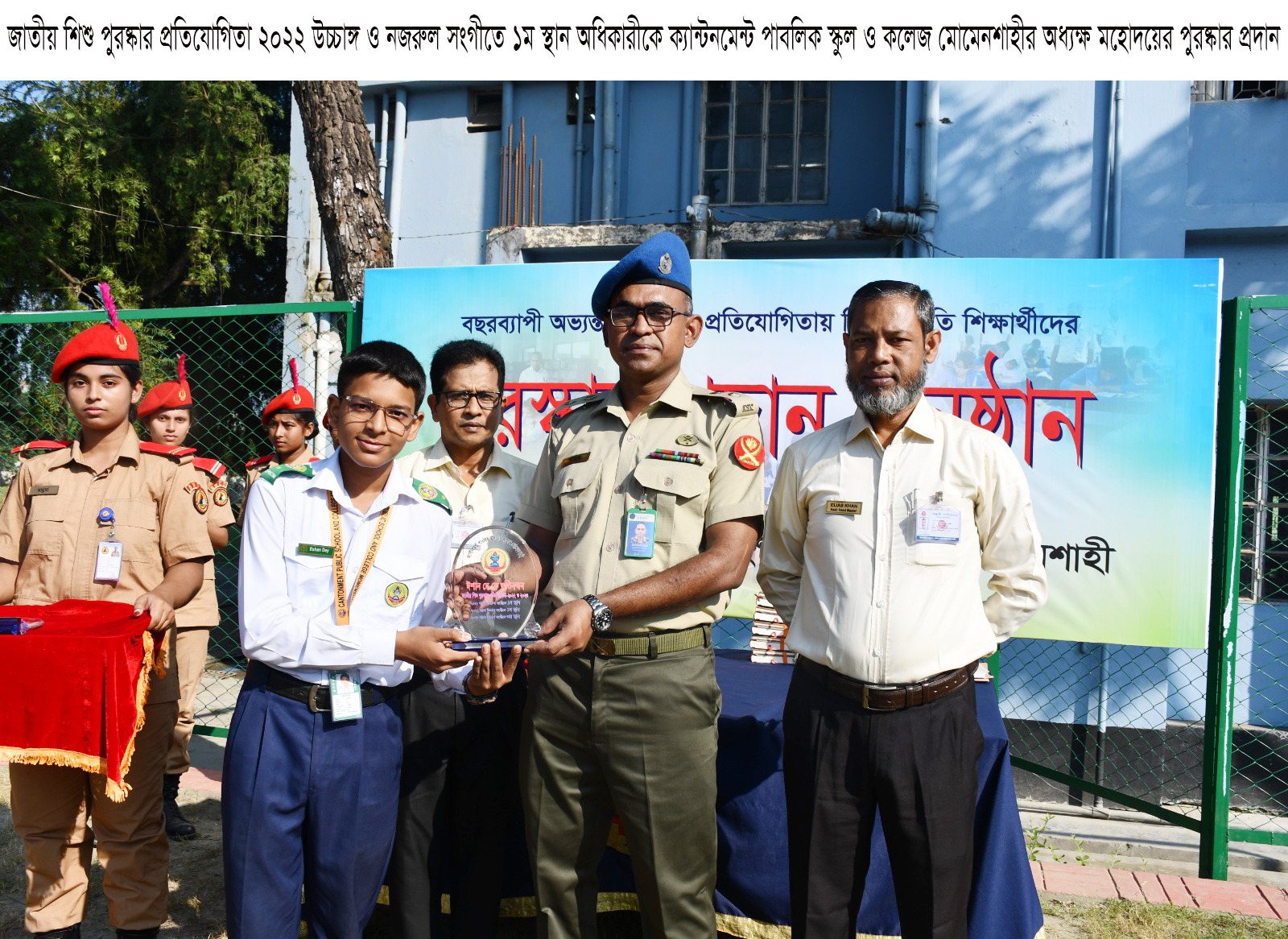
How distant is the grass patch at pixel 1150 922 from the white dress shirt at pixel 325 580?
2678 mm

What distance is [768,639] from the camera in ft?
13.0

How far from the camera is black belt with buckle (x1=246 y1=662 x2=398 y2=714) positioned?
2.34m

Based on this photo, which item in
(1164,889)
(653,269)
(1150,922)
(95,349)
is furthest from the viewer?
(1164,889)

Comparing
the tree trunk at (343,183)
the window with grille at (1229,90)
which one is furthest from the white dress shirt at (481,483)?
the window with grille at (1229,90)

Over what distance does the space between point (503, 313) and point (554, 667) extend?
2.67 m

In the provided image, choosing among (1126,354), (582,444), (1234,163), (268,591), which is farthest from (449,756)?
(1234,163)

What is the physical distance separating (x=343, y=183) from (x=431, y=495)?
123 inches

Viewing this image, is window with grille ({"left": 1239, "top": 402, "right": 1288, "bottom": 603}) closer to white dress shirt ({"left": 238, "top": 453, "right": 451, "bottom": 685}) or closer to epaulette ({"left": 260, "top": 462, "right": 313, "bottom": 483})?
white dress shirt ({"left": 238, "top": 453, "right": 451, "bottom": 685})

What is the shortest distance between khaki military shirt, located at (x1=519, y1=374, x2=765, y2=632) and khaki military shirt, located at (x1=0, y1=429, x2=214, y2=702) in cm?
→ 138

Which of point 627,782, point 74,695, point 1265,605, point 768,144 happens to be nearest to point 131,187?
point 768,144

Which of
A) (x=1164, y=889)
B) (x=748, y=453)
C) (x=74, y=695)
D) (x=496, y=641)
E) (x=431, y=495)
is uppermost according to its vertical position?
(x=748, y=453)

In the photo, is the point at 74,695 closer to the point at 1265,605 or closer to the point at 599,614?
the point at 599,614

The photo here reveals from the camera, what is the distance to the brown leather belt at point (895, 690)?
7.79 feet

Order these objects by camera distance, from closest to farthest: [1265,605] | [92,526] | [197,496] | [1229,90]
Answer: [92,526], [197,496], [1265,605], [1229,90]
